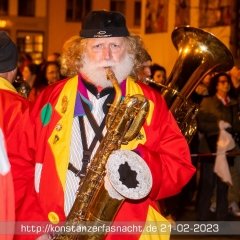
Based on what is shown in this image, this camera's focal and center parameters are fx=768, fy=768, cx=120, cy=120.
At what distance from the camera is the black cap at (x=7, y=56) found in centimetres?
446

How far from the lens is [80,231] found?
3834 millimetres

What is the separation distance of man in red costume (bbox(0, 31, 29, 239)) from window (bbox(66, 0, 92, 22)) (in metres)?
35.5

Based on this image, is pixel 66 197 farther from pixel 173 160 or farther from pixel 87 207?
pixel 173 160

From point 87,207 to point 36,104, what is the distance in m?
0.70

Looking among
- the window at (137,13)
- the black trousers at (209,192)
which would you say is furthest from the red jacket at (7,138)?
the window at (137,13)

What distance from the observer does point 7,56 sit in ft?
14.7

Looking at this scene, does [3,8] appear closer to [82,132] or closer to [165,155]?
[82,132]

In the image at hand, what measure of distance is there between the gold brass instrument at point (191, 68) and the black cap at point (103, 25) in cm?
225

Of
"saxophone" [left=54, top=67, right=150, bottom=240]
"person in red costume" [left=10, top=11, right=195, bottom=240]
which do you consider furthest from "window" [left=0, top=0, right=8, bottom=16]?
"saxophone" [left=54, top=67, right=150, bottom=240]

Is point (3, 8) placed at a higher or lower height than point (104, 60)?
lower

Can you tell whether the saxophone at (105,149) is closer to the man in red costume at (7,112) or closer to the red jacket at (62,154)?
the red jacket at (62,154)

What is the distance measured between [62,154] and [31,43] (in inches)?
1430

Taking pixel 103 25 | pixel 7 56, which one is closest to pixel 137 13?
pixel 7 56

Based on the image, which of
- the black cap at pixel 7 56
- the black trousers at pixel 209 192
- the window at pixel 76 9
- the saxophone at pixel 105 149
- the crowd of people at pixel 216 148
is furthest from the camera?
the window at pixel 76 9
